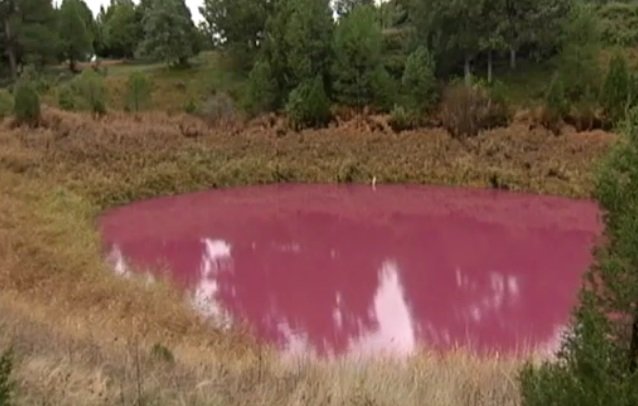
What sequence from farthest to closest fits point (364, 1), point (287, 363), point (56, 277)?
point (364, 1) < point (56, 277) < point (287, 363)

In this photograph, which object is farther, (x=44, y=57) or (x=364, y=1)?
(x=364, y=1)

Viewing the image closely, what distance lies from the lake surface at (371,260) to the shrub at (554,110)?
3845 millimetres

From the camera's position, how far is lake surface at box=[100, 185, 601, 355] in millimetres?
9305

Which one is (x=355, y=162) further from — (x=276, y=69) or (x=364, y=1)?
(x=364, y=1)

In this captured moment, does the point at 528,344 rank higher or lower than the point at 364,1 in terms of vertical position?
lower

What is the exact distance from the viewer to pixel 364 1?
36125 millimetres

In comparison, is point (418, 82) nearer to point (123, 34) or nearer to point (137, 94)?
point (137, 94)

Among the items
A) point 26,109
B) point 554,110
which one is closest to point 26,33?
point 26,109

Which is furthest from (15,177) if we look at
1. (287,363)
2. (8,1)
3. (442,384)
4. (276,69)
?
(8,1)

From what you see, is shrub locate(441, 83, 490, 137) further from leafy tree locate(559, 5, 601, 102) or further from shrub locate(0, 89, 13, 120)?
shrub locate(0, 89, 13, 120)

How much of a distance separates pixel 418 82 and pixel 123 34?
56.4 feet

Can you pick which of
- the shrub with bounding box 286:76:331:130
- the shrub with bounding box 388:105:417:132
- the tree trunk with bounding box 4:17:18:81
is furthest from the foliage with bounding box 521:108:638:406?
the tree trunk with bounding box 4:17:18:81

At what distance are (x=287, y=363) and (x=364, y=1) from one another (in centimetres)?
3160

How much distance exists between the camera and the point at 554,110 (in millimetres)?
20344
